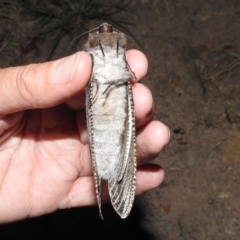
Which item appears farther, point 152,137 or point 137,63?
point 152,137

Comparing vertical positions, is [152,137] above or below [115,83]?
below

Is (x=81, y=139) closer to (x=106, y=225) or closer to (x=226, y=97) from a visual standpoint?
(x=106, y=225)

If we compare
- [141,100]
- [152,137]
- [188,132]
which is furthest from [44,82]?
[188,132]

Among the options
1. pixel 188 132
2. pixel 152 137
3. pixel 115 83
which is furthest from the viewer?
pixel 188 132

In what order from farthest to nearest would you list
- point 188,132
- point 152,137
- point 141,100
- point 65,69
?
point 188,132, point 152,137, point 141,100, point 65,69

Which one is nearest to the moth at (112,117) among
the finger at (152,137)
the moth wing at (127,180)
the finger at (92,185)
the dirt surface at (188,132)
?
the moth wing at (127,180)

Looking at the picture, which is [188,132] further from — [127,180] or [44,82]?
[44,82]

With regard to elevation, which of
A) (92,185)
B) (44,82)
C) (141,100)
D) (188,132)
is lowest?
(188,132)

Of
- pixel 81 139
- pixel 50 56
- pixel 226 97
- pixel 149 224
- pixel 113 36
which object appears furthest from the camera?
pixel 50 56

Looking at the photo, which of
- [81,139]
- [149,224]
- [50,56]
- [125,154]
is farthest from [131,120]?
[50,56]
